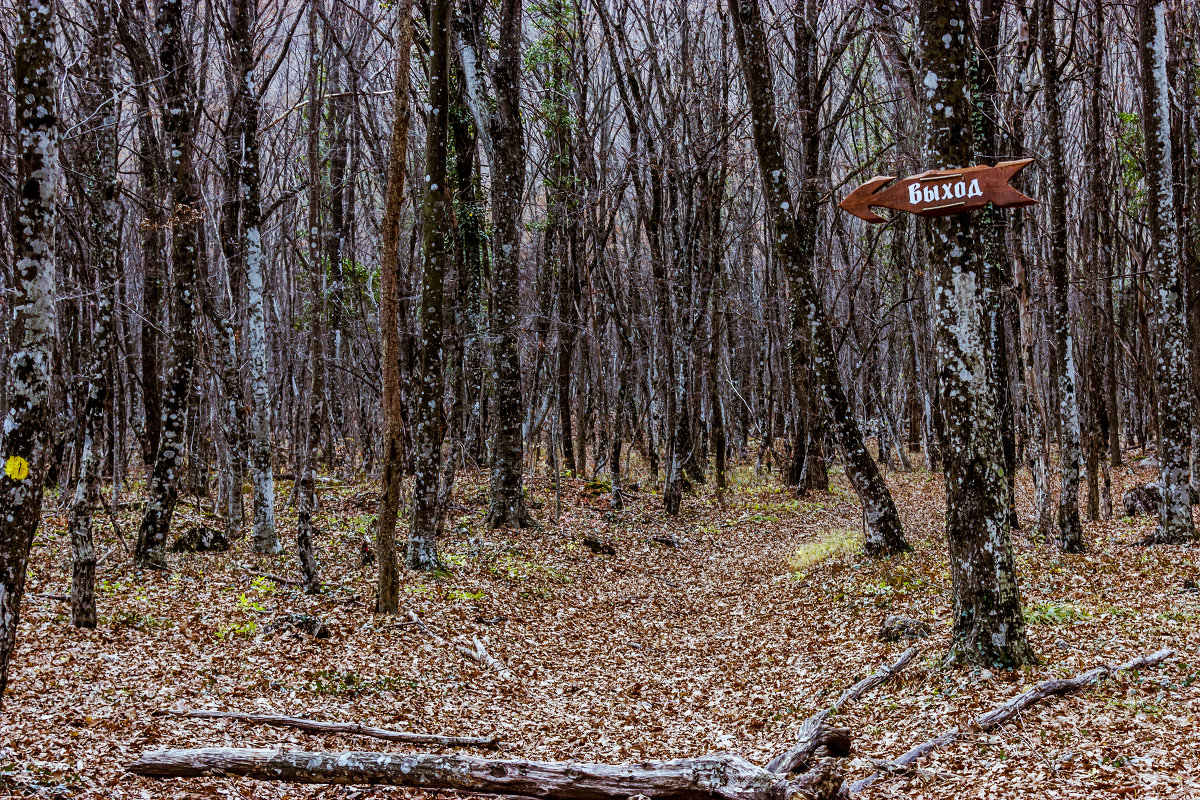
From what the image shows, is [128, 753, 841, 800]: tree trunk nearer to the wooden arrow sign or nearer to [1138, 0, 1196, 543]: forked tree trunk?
the wooden arrow sign

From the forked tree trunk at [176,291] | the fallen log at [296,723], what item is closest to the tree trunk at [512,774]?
the fallen log at [296,723]

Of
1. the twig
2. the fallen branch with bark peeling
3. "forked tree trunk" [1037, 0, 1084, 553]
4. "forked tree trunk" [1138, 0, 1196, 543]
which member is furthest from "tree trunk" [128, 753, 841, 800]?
"forked tree trunk" [1138, 0, 1196, 543]

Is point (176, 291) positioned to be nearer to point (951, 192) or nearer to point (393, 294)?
point (393, 294)

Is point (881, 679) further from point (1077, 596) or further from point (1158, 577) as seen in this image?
point (1158, 577)

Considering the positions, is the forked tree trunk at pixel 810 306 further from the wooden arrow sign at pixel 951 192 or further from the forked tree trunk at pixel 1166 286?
the wooden arrow sign at pixel 951 192

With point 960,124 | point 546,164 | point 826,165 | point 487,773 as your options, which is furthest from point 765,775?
point 546,164

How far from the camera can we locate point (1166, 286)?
11352mm

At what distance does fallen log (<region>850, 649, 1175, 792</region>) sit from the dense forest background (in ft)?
1.74

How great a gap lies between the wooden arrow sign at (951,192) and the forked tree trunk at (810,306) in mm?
5509

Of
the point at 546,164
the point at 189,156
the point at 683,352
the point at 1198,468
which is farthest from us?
the point at 546,164

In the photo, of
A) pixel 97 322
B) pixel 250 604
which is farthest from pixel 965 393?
pixel 97 322

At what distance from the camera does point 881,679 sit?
7.31 metres

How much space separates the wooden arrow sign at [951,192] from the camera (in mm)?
6293

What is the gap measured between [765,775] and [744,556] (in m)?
10.9
